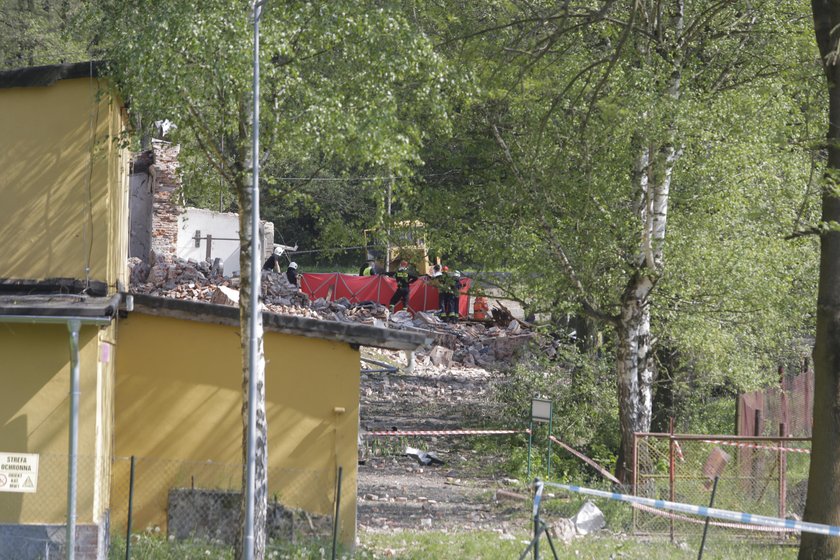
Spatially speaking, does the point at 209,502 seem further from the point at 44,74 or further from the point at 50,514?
the point at 44,74

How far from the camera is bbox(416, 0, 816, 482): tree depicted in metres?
14.3

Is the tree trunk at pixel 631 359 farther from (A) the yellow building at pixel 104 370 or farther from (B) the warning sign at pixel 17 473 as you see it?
(B) the warning sign at pixel 17 473

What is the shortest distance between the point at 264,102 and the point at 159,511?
538 cm

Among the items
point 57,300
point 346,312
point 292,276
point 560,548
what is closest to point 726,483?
point 560,548

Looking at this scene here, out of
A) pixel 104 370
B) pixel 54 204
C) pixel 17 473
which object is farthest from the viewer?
pixel 104 370

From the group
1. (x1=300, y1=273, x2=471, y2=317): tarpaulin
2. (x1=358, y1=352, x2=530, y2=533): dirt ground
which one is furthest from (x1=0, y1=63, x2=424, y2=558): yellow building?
(x1=300, y1=273, x2=471, y2=317): tarpaulin

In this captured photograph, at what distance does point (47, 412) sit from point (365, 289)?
2574cm

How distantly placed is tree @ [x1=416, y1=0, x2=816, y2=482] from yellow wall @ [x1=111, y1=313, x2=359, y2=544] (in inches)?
171

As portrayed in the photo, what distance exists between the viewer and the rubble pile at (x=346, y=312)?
95.5ft

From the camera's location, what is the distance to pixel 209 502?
1234cm

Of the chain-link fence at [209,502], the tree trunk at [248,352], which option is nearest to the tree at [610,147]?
the tree trunk at [248,352]

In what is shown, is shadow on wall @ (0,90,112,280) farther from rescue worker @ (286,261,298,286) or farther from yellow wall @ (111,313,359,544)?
rescue worker @ (286,261,298,286)

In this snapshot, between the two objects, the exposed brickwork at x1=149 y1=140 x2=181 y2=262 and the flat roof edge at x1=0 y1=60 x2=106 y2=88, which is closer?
the flat roof edge at x1=0 y1=60 x2=106 y2=88

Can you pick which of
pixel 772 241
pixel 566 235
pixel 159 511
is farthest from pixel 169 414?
pixel 772 241
